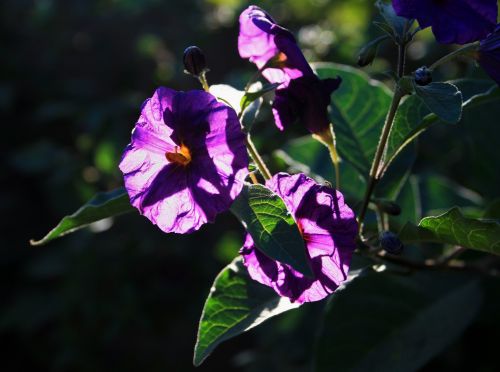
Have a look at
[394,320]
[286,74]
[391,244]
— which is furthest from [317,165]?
[391,244]

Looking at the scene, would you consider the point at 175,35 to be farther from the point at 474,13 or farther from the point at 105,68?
the point at 474,13

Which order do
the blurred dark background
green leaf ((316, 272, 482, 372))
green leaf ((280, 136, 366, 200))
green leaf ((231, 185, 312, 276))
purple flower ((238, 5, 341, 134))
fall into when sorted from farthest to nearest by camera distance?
the blurred dark background, green leaf ((280, 136, 366, 200)), green leaf ((316, 272, 482, 372)), purple flower ((238, 5, 341, 134)), green leaf ((231, 185, 312, 276))

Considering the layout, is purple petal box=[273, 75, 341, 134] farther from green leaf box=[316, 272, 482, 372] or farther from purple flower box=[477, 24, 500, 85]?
green leaf box=[316, 272, 482, 372]

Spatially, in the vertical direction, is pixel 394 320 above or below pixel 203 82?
below

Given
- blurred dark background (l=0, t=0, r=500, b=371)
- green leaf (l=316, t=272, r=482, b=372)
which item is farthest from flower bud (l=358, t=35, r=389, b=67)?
blurred dark background (l=0, t=0, r=500, b=371)

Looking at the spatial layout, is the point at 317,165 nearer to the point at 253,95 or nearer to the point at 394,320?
the point at 394,320

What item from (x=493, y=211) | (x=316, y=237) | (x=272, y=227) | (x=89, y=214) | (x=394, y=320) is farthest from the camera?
(x=394, y=320)

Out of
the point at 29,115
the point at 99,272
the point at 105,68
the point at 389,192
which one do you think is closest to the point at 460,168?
the point at 389,192
